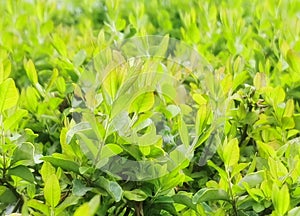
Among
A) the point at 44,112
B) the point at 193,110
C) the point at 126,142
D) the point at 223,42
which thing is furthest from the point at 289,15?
the point at 126,142

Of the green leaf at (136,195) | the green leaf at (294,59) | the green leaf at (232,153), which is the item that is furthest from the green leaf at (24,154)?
the green leaf at (294,59)

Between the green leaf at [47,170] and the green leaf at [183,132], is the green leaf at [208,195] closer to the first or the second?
the green leaf at [183,132]

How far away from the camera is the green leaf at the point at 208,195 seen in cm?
117

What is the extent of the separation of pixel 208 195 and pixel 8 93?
0.49 m

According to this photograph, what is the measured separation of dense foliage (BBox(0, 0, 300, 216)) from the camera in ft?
3.83

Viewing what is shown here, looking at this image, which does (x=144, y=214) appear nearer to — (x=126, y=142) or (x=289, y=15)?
(x=126, y=142)

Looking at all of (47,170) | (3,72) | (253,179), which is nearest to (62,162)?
(47,170)

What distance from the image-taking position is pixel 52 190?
1.08m

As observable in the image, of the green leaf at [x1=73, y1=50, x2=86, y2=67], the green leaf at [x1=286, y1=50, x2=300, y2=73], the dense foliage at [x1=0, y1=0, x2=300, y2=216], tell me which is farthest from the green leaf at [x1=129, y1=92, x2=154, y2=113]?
the green leaf at [x1=73, y1=50, x2=86, y2=67]

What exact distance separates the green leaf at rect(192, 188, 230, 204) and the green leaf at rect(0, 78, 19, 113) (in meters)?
0.45

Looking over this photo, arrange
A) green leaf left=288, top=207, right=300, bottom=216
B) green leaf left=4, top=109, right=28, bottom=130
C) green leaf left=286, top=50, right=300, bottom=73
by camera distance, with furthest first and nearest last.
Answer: green leaf left=286, top=50, right=300, bottom=73 → green leaf left=4, top=109, right=28, bottom=130 → green leaf left=288, top=207, right=300, bottom=216

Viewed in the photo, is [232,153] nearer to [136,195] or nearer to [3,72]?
[136,195]

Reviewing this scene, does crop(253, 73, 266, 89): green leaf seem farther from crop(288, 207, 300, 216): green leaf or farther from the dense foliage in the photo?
crop(288, 207, 300, 216): green leaf

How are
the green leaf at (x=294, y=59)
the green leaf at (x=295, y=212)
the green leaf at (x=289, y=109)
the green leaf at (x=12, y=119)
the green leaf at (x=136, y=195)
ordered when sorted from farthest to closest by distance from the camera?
the green leaf at (x=294, y=59), the green leaf at (x=289, y=109), the green leaf at (x=12, y=119), the green leaf at (x=136, y=195), the green leaf at (x=295, y=212)
